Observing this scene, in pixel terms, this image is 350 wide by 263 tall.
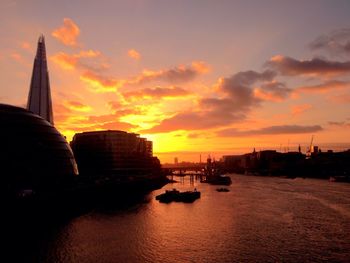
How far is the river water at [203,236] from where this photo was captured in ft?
151

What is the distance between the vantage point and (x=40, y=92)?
180250mm

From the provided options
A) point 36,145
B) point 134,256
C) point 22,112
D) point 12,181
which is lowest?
point 134,256

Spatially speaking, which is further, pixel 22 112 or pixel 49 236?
pixel 22 112

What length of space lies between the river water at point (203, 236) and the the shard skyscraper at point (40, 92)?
110373mm

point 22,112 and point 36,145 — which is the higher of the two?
point 22,112

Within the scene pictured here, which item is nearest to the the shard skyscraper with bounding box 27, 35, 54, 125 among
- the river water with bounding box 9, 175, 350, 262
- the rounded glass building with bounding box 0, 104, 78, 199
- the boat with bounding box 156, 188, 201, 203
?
the rounded glass building with bounding box 0, 104, 78, 199

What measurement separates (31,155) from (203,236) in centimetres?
5560

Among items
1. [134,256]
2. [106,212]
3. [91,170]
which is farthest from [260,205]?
[91,170]

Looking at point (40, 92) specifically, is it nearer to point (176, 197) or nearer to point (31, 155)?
point (31, 155)

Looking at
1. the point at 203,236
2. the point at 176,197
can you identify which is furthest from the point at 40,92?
the point at 203,236

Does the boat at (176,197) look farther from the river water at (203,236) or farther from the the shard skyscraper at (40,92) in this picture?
the the shard skyscraper at (40,92)

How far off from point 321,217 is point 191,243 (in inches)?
1502

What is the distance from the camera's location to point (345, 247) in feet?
165

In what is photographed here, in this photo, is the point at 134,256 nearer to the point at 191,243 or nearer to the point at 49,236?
the point at 191,243
